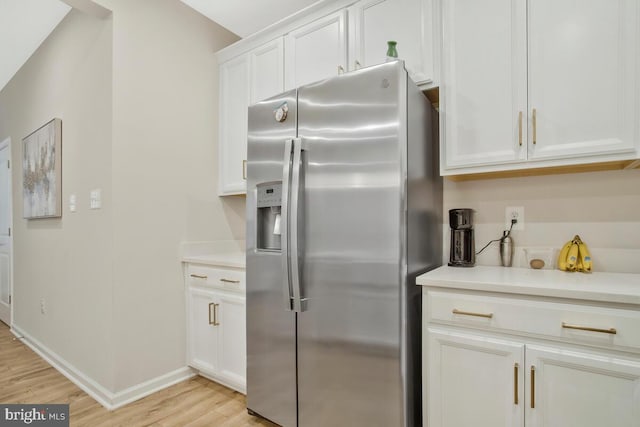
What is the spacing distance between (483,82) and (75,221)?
9.24ft

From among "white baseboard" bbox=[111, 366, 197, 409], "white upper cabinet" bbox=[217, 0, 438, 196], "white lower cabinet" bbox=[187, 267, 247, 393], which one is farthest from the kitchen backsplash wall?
"white baseboard" bbox=[111, 366, 197, 409]

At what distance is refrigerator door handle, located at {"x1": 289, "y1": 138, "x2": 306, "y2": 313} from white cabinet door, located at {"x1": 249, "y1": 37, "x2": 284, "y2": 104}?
94 cm

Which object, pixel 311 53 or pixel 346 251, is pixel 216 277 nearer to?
pixel 346 251

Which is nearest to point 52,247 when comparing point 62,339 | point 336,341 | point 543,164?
point 62,339

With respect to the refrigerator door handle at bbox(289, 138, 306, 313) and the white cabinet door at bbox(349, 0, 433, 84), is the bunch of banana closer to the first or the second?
the white cabinet door at bbox(349, 0, 433, 84)

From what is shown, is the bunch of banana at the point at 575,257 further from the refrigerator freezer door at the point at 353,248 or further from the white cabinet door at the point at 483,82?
the refrigerator freezer door at the point at 353,248

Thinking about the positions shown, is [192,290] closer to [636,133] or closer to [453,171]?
[453,171]

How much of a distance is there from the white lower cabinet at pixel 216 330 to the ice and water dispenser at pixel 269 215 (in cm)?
38

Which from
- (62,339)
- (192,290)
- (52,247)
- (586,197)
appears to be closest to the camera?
(586,197)

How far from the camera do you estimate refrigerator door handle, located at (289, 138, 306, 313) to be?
1630 millimetres

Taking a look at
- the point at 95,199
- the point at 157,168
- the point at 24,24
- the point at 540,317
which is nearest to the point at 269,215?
the point at 157,168

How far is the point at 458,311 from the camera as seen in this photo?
4.53 feet

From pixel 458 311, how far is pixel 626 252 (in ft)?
2.89

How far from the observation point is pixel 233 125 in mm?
2693
